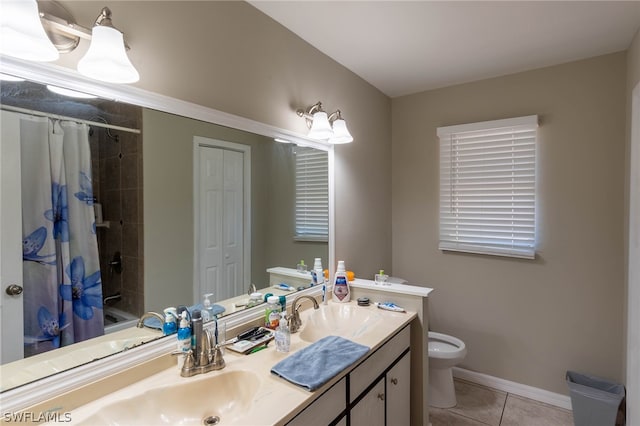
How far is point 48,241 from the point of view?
40.1 inches

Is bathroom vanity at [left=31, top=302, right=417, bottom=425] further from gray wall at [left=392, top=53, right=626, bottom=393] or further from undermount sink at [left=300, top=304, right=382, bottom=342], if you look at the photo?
gray wall at [left=392, top=53, right=626, bottom=393]

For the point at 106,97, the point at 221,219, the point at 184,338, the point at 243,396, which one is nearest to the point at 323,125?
the point at 221,219

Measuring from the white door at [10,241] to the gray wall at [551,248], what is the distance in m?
2.64

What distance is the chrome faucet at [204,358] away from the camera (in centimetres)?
116

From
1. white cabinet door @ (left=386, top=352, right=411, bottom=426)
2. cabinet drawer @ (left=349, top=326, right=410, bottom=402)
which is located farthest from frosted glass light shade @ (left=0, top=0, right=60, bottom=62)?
white cabinet door @ (left=386, top=352, right=411, bottom=426)

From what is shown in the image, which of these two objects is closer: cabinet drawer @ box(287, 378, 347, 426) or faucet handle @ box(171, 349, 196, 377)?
cabinet drawer @ box(287, 378, 347, 426)

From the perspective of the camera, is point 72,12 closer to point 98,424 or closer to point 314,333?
point 98,424

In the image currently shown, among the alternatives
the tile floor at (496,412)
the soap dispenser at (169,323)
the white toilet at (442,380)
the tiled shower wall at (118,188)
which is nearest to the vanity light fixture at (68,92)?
the tiled shower wall at (118,188)

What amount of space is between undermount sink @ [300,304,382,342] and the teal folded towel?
0.21m

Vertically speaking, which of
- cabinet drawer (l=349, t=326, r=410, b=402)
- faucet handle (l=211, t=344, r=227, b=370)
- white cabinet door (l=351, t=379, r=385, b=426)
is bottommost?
white cabinet door (l=351, t=379, r=385, b=426)

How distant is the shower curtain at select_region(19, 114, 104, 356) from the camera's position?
0.97m

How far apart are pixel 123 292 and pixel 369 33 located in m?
1.85

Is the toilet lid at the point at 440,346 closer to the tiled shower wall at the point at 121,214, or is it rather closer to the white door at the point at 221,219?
the white door at the point at 221,219

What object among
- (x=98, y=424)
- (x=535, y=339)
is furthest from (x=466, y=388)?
(x=98, y=424)
